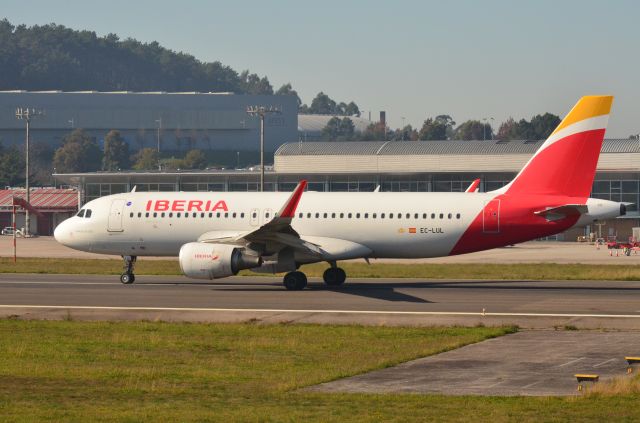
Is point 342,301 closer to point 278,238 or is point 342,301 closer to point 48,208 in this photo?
point 278,238

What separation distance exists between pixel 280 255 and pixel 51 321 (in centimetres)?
1203

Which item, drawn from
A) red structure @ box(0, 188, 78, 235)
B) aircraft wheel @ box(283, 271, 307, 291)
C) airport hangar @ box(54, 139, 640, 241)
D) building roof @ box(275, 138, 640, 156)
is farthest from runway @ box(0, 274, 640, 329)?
red structure @ box(0, 188, 78, 235)

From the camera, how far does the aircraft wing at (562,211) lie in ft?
145

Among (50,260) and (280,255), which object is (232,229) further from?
(50,260)

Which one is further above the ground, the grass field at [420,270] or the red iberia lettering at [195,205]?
the red iberia lettering at [195,205]

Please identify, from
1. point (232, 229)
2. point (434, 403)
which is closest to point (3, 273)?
point (232, 229)

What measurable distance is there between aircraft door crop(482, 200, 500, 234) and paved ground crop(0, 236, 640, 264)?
869 inches

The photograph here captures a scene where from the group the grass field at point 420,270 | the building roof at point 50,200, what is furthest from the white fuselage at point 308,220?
the building roof at point 50,200

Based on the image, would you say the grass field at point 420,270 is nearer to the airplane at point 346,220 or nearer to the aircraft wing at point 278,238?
the airplane at point 346,220

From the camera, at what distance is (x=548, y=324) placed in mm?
34094

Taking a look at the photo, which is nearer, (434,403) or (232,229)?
(434,403)

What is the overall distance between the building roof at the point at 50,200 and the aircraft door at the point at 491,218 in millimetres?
82271

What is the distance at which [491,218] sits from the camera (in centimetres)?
4556

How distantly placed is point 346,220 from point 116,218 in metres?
9.76
